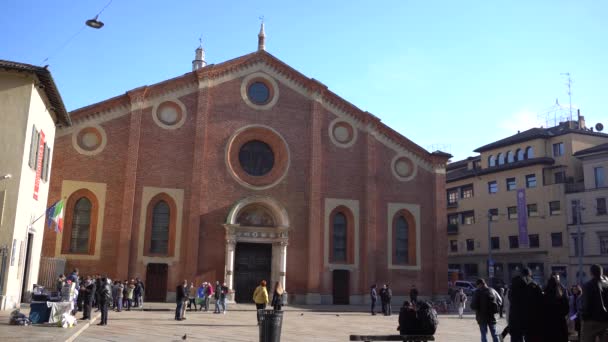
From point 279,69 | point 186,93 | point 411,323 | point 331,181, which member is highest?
point 279,69

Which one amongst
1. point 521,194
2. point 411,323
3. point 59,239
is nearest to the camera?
point 411,323

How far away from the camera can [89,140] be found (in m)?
31.5

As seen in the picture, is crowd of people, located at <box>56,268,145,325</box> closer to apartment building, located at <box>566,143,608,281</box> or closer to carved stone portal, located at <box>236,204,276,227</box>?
carved stone portal, located at <box>236,204,276,227</box>

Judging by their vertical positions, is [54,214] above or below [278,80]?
below

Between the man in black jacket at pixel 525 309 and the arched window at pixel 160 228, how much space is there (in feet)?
84.5

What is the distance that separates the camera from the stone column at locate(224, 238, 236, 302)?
104 feet

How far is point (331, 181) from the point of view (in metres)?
35.2

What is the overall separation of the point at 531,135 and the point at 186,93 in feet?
112

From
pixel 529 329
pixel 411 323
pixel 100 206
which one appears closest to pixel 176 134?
pixel 100 206

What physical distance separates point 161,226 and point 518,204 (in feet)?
105

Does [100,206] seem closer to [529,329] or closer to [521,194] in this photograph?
[529,329]

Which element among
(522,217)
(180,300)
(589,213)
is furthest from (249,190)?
(589,213)

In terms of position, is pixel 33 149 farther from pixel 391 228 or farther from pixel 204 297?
pixel 391 228

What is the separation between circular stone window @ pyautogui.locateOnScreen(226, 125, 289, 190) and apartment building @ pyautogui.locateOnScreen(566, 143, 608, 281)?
25678 mm
